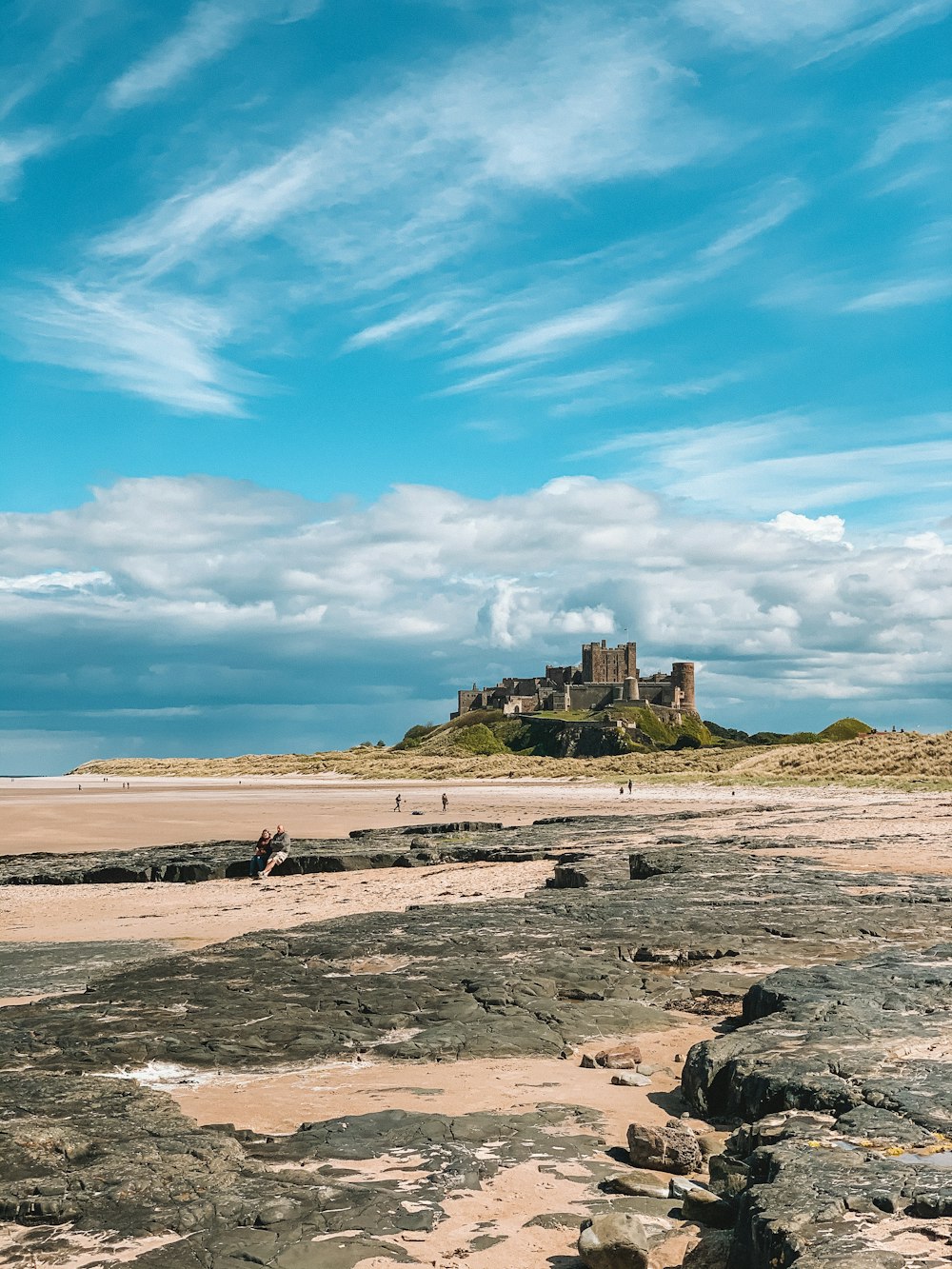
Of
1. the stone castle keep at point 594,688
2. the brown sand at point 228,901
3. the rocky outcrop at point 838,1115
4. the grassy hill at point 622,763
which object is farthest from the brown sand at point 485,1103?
the stone castle keep at point 594,688

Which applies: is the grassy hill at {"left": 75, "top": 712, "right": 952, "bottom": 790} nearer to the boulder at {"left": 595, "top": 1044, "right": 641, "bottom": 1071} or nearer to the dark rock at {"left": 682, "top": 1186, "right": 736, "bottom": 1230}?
the boulder at {"left": 595, "top": 1044, "right": 641, "bottom": 1071}

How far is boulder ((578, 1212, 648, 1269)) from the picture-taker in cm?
495

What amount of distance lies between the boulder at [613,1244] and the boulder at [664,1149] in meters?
1.20

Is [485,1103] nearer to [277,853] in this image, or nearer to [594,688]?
[277,853]

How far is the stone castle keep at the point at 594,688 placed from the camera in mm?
147625

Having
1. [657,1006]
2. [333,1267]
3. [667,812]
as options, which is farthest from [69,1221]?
[667,812]

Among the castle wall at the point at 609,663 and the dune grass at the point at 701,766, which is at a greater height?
the castle wall at the point at 609,663

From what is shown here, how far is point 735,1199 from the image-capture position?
5.37 meters

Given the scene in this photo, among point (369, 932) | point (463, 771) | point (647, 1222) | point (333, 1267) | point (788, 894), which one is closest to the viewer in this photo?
point (333, 1267)

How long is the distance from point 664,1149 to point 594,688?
143880 mm

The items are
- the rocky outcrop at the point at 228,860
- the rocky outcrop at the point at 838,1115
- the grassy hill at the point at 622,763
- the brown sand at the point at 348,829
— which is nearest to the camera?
the rocky outcrop at the point at 838,1115

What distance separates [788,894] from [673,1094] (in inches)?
372

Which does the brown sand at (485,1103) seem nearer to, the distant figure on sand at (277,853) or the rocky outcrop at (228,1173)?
the rocky outcrop at (228,1173)

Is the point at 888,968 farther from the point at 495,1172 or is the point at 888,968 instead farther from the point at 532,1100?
the point at 495,1172
